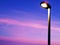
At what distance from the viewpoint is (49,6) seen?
23.9ft

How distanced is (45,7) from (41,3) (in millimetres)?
299

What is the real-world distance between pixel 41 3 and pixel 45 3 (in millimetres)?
192

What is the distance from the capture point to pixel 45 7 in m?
7.29

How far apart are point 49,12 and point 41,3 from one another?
647 millimetres

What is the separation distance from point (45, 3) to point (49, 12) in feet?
1.84

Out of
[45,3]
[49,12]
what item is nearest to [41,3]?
[45,3]

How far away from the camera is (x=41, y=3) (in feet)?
23.5

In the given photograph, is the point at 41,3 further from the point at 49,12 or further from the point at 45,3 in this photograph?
the point at 49,12

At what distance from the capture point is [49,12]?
744cm

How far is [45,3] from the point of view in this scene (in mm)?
7129

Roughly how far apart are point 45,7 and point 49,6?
20 cm
